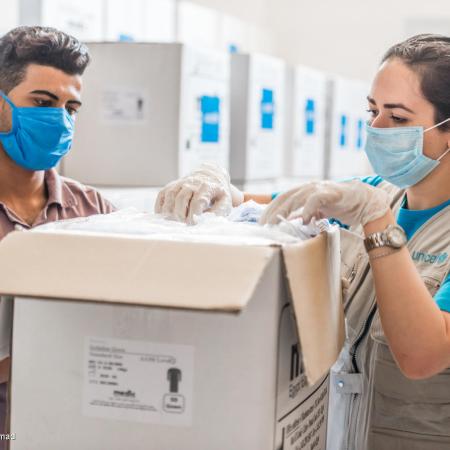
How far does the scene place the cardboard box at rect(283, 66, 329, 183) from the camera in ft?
10.8

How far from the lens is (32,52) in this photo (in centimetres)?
136

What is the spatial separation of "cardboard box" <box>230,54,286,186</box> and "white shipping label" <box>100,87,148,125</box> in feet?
2.00

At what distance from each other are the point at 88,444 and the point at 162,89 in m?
1.55

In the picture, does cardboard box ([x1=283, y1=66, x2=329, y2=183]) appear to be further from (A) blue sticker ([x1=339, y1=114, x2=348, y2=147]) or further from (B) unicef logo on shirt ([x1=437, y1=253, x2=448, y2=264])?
(B) unicef logo on shirt ([x1=437, y1=253, x2=448, y2=264])

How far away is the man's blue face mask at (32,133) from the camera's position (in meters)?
1.42

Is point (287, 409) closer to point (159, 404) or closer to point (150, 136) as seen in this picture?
point (159, 404)

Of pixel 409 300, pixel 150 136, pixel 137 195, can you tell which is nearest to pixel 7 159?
pixel 137 195

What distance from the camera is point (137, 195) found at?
199 cm

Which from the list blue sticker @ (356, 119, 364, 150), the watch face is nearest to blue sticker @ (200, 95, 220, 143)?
the watch face

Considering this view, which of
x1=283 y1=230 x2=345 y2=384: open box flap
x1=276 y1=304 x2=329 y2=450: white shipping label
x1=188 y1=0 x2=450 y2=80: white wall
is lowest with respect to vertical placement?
x1=276 y1=304 x2=329 y2=450: white shipping label

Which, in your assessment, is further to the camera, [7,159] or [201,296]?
[7,159]

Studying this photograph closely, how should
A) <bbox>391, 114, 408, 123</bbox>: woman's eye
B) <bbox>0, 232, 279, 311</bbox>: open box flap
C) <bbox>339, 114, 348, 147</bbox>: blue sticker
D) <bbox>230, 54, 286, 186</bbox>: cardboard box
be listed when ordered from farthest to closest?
<bbox>339, 114, 348, 147</bbox>: blue sticker, <bbox>230, 54, 286, 186</bbox>: cardboard box, <bbox>391, 114, 408, 123</bbox>: woman's eye, <bbox>0, 232, 279, 311</bbox>: open box flap

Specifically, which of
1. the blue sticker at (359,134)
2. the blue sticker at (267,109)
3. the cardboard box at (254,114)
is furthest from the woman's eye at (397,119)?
the blue sticker at (359,134)

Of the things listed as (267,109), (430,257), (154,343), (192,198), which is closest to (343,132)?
(267,109)
